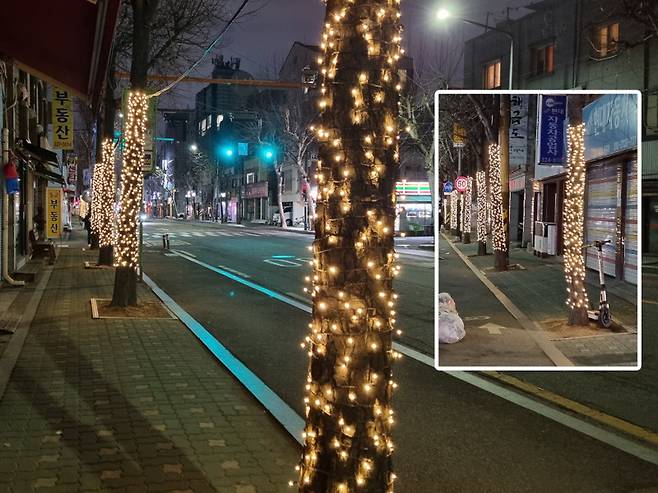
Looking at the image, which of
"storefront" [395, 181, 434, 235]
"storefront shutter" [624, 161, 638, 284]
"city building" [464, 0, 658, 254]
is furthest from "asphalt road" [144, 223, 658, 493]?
"storefront" [395, 181, 434, 235]

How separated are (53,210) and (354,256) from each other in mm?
23953

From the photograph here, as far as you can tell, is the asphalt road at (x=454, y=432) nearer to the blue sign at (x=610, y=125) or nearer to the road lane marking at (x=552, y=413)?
the road lane marking at (x=552, y=413)

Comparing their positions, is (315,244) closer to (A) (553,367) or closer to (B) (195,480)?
(A) (553,367)

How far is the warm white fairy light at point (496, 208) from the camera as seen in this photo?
12.7 feet

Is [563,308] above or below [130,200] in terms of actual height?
below

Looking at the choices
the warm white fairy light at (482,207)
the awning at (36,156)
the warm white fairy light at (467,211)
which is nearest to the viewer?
the warm white fairy light at (482,207)

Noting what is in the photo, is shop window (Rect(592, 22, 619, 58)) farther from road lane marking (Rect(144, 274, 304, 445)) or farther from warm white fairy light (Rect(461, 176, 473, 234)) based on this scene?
road lane marking (Rect(144, 274, 304, 445))

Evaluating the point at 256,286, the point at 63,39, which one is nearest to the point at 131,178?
the point at 63,39

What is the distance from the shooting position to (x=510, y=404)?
6.54 m

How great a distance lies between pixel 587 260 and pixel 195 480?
9.68 feet

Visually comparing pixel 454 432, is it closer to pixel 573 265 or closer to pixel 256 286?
pixel 573 265

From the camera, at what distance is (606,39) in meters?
30.7

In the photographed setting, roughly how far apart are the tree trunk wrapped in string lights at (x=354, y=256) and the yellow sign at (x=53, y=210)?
23629 mm

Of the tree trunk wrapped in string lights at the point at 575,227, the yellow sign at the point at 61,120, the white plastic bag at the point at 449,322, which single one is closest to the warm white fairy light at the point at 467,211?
the tree trunk wrapped in string lights at the point at 575,227
